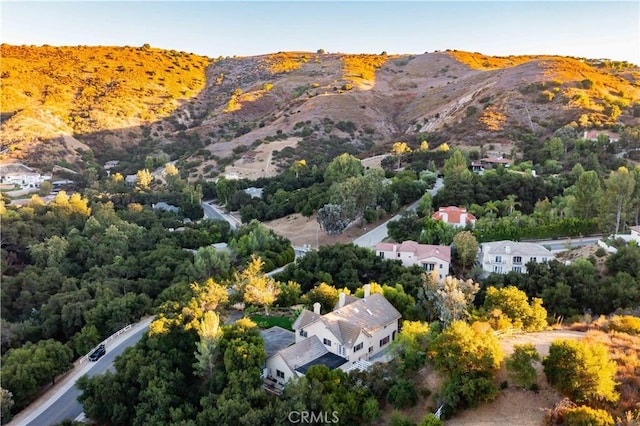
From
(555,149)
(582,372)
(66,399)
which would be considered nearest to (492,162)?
(555,149)

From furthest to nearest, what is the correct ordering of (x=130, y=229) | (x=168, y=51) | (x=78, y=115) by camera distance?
(x=168, y=51) → (x=78, y=115) → (x=130, y=229)

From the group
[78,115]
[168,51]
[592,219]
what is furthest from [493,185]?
[168,51]

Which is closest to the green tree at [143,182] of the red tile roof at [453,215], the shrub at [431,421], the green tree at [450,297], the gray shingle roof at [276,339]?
the red tile roof at [453,215]

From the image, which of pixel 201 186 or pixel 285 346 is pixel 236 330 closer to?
pixel 285 346

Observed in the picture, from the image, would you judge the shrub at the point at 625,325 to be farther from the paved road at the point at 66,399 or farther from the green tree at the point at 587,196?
the paved road at the point at 66,399

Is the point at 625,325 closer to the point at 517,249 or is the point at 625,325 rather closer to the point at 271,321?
the point at 517,249

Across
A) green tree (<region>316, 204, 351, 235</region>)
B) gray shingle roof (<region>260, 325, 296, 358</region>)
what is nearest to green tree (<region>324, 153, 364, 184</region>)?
green tree (<region>316, 204, 351, 235</region>)

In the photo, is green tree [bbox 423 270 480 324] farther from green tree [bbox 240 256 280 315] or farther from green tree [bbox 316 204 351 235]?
green tree [bbox 316 204 351 235]
